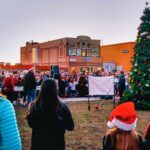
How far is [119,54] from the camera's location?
72875 millimetres

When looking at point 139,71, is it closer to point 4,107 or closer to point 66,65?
point 4,107

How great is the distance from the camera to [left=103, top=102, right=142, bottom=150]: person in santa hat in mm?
3801

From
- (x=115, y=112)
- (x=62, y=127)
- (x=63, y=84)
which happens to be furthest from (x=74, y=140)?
(x=63, y=84)

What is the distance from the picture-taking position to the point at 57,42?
68312 mm

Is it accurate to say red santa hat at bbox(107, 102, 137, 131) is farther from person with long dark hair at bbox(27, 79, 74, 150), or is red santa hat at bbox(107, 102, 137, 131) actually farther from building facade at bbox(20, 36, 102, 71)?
building facade at bbox(20, 36, 102, 71)

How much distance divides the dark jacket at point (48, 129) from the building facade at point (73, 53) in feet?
198

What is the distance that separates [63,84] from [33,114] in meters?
21.3

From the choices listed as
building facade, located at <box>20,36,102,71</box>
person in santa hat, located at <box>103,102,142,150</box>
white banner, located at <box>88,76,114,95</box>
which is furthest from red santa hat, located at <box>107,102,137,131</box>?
building facade, located at <box>20,36,102,71</box>

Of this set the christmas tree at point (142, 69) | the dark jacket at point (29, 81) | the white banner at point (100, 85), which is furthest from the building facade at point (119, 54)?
the dark jacket at point (29, 81)

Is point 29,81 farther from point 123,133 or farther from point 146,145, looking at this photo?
point 123,133

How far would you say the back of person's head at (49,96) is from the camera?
460 centimetres

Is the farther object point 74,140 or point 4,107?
point 74,140

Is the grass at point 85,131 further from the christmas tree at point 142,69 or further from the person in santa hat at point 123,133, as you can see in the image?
the person in santa hat at point 123,133

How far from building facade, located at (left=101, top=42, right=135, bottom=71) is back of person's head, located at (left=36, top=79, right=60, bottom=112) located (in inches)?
A: 2563
